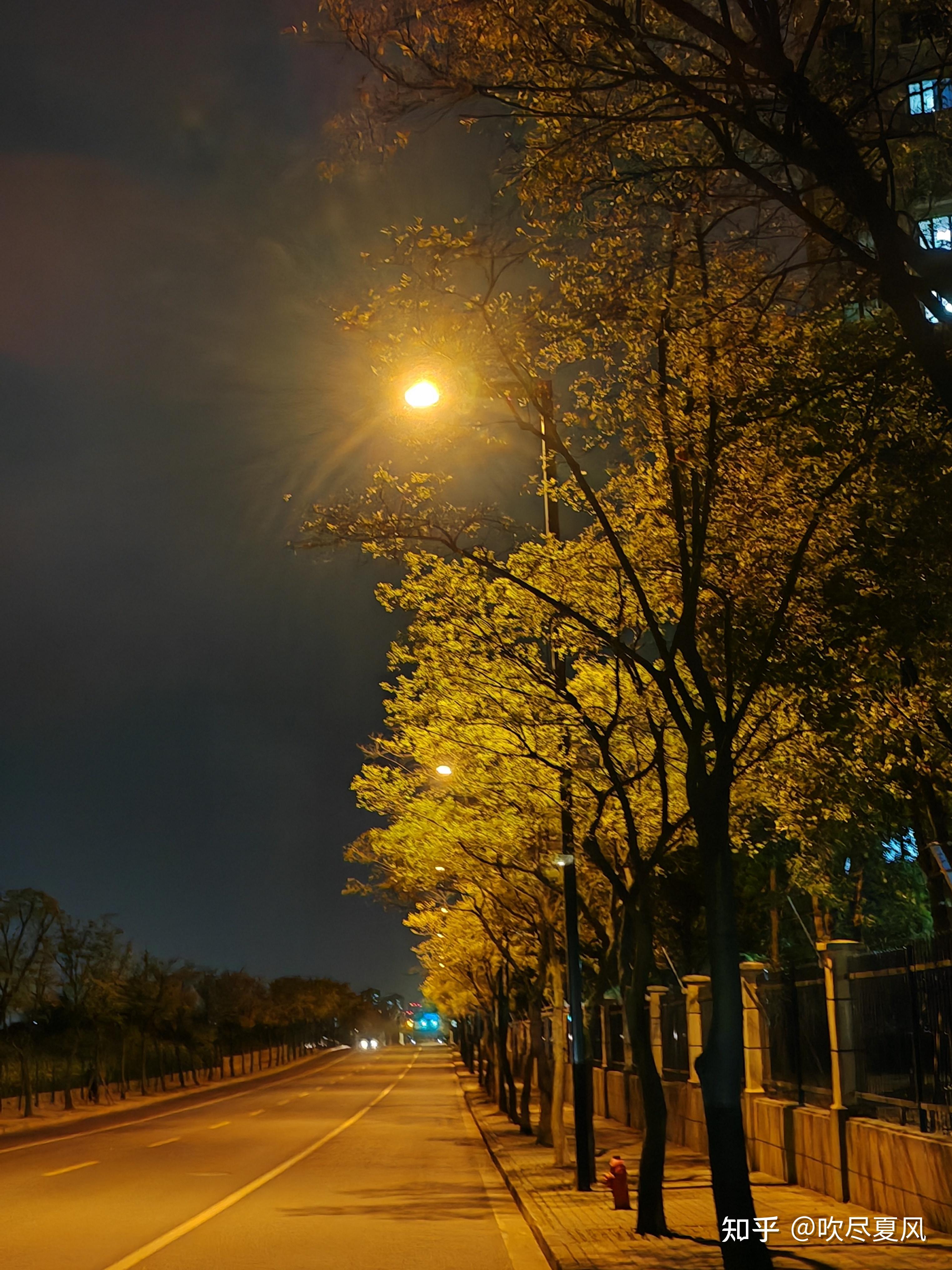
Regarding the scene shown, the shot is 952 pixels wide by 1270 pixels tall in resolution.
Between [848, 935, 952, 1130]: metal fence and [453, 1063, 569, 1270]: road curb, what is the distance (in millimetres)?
3808

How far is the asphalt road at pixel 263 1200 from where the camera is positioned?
1209cm

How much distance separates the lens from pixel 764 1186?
1656 cm

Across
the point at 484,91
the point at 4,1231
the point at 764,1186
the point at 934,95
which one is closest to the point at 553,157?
the point at 484,91

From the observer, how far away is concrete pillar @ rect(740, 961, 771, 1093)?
19109 mm

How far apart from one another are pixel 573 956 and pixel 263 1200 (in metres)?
5.02

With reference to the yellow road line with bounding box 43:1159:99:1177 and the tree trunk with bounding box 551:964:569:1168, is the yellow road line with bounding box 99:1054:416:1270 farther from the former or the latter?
the tree trunk with bounding box 551:964:569:1168

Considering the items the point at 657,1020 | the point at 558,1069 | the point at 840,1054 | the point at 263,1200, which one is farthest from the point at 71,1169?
the point at 840,1054

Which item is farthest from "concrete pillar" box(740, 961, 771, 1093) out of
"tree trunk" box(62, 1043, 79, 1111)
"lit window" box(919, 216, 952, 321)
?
"tree trunk" box(62, 1043, 79, 1111)

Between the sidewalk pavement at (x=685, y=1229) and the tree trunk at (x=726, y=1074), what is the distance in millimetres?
1765

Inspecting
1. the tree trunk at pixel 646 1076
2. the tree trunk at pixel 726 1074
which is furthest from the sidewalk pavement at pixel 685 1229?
the tree trunk at pixel 726 1074

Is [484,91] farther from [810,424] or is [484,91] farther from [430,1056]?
[430,1056]

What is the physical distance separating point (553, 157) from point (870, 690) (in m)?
7.61

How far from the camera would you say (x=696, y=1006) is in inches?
902

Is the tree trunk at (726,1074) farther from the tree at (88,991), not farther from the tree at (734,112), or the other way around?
the tree at (88,991)
